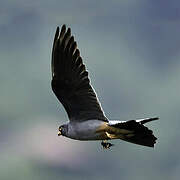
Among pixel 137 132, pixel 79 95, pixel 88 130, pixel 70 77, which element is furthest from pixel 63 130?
pixel 137 132

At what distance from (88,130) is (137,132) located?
1.49m

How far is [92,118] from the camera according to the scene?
1428 cm

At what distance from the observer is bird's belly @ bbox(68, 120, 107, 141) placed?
14.1m

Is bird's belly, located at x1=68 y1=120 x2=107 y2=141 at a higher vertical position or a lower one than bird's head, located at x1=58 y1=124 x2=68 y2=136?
lower

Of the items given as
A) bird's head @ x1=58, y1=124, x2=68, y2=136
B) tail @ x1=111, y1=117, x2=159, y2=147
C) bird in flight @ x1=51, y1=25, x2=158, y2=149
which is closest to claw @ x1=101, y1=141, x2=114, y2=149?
bird in flight @ x1=51, y1=25, x2=158, y2=149

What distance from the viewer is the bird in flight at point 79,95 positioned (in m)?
14.0

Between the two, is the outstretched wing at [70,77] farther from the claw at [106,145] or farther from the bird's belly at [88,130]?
the claw at [106,145]

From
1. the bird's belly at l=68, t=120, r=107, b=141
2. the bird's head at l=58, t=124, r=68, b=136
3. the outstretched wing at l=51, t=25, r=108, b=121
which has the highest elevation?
the outstretched wing at l=51, t=25, r=108, b=121

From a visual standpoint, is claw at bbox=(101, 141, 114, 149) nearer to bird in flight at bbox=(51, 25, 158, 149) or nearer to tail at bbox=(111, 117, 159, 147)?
bird in flight at bbox=(51, 25, 158, 149)

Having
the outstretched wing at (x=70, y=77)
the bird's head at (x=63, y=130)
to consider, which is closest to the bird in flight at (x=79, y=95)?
the outstretched wing at (x=70, y=77)

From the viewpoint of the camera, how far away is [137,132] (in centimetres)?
1372

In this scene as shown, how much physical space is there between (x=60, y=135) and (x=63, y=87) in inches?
93.4

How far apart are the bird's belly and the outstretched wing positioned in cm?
34

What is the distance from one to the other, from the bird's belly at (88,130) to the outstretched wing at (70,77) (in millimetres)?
344
